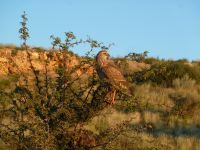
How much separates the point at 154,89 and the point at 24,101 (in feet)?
31.5

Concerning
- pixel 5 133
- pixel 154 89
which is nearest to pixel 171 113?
pixel 154 89

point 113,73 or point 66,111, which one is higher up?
point 113,73

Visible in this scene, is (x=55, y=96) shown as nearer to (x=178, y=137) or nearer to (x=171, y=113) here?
(x=178, y=137)

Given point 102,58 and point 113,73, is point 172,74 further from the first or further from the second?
point 102,58

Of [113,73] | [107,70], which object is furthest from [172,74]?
[107,70]

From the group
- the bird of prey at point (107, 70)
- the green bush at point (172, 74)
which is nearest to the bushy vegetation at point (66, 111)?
the bird of prey at point (107, 70)

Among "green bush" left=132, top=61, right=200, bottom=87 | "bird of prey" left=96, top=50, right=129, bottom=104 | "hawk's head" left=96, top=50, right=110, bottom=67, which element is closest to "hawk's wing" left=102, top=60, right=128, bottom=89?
"bird of prey" left=96, top=50, right=129, bottom=104

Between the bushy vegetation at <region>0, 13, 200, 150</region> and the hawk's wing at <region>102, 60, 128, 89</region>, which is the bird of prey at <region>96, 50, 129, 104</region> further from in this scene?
the bushy vegetation at <region>0, 13, 200, 150</region>

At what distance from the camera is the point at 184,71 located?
20.6 metres

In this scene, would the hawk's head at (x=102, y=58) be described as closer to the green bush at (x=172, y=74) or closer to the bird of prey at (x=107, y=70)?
the bird of prey at (x=107, y=70)

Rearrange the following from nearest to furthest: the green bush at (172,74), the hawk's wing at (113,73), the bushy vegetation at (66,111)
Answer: the bushy vegetation at (66,111)
the hawk's wing at (113,73)
the green bush at (172,74)

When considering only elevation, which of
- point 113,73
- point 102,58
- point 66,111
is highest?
point 102,58

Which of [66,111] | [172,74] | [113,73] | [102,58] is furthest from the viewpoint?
[172,74]

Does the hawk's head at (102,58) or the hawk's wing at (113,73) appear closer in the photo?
the hawk's head at (102,58)
